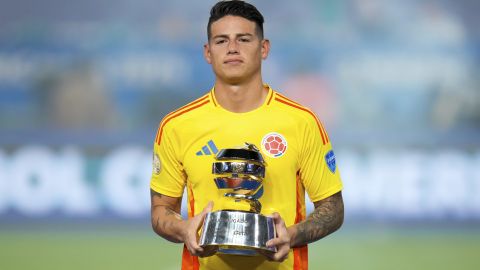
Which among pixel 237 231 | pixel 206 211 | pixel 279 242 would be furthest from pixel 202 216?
pixel 279 242

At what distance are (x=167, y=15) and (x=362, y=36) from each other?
125 centimetres

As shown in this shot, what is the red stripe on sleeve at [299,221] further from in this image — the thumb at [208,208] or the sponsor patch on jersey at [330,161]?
the thumb at [208,208]

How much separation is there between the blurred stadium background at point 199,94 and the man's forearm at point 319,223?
107 inches

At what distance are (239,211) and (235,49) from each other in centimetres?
53

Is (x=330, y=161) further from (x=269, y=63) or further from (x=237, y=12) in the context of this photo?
(x=269, y=63)

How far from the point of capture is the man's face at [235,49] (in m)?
2.77

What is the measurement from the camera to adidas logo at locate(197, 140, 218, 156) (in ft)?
9.25

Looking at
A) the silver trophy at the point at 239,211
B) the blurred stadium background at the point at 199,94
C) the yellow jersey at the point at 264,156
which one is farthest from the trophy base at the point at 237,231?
the blurred stadium background at the point at 199,94

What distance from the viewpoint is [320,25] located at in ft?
18.6

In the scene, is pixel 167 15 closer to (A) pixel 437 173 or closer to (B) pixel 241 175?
(A) pixel 437 173

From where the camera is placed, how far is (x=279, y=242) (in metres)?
2.47

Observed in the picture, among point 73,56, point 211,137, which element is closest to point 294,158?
point 211,137

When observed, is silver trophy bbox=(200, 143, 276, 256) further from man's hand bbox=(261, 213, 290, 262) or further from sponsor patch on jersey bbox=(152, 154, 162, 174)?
sponsor patch on jersey bbox=(152, 154, 162, 174)

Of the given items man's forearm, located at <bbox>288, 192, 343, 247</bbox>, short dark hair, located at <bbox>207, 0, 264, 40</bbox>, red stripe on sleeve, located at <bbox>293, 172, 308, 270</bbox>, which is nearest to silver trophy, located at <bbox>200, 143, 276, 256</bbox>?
man's forearm, located at <bbox>288, 192, 343, 247</bbox>
